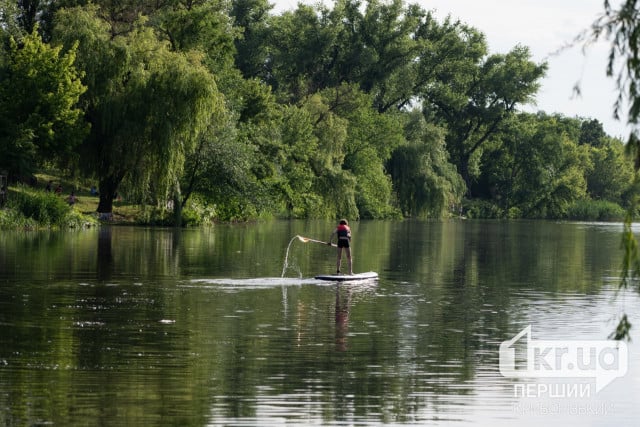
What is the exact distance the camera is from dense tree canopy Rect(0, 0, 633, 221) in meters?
58.5

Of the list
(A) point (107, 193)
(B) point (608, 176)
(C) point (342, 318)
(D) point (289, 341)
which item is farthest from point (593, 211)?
(D) point (289, 341)

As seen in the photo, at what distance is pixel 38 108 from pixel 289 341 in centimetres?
4328

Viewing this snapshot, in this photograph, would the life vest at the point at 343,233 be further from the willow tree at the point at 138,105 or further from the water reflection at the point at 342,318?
the willow tree at the point at 138,105

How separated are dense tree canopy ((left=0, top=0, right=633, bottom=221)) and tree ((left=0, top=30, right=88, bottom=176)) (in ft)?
0.35

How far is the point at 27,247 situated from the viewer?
4231cm

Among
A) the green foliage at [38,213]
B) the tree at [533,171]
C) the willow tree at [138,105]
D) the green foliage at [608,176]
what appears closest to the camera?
the green foliage at [38,213]

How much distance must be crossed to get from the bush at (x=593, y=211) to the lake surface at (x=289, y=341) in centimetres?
9881

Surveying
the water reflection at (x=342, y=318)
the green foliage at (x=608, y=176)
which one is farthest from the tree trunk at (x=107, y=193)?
the green foliage at (x=608, y=176)

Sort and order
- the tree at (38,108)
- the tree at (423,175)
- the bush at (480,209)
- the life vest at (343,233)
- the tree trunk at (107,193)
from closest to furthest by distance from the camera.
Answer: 1. the life vest at (343,233)
2. the tree at (38,108)
3. the tree trunk at (107,193)
4. the tree at (423,175)
5. the bush at (480,209)

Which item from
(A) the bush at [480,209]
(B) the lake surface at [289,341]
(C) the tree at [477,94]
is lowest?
(B) the lake surface at [289,341]

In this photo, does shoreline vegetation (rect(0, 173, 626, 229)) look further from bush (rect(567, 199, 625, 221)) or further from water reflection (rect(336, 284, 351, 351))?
bush (rect(567, 199, 625, 221))

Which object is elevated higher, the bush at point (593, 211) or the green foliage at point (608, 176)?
the green foliage at point (608, 176)

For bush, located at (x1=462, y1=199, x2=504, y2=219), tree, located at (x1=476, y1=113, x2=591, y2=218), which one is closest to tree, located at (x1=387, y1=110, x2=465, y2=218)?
bush, located at (x1=462, y1=199, x2=504, y2=219)

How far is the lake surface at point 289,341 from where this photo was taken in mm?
14055
